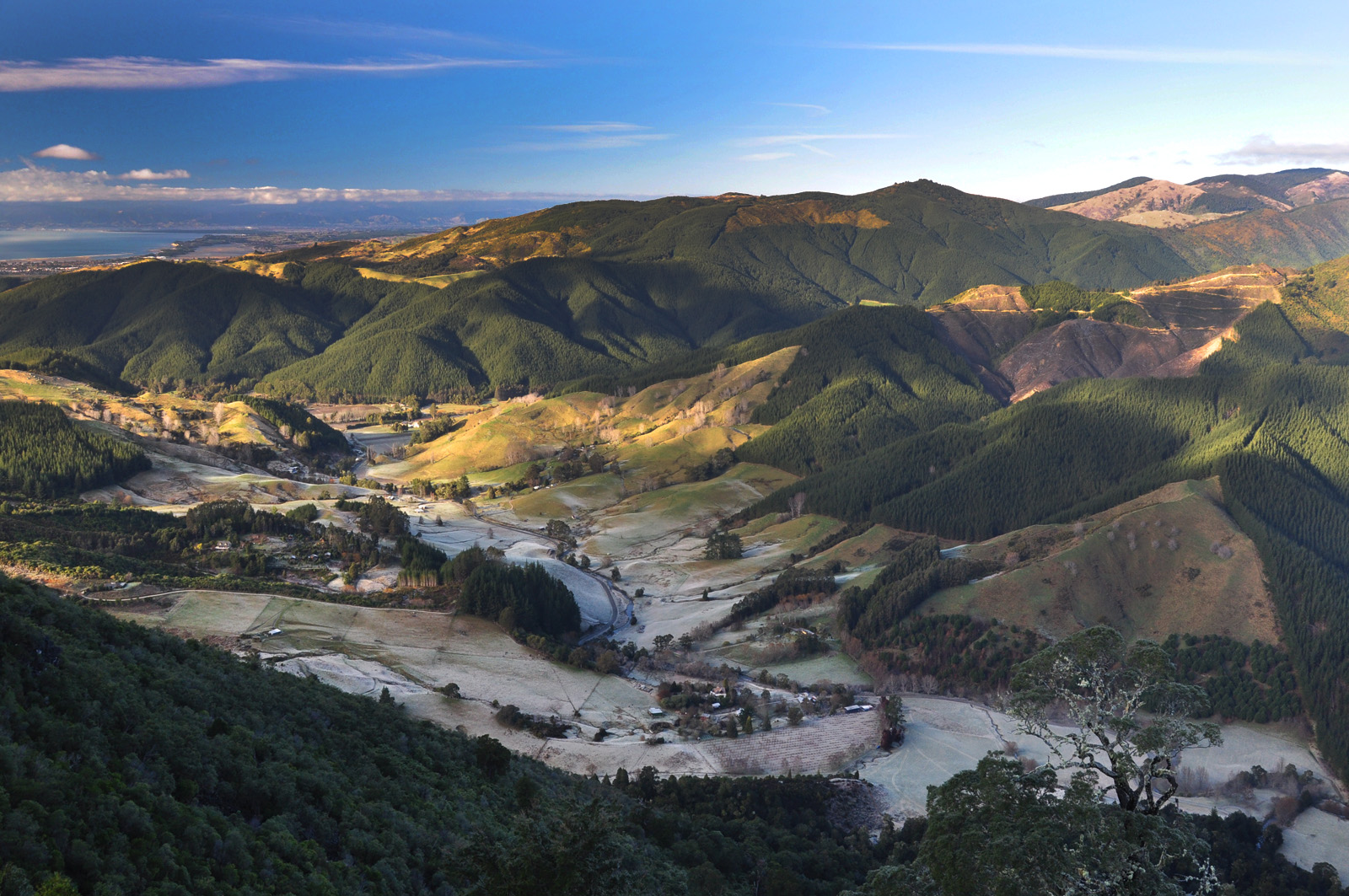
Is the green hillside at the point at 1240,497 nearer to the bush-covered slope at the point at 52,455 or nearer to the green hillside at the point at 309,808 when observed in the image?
the green hillside at the point at 309,808

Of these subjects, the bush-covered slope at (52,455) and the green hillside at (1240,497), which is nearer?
the green hillside at (1240,497)

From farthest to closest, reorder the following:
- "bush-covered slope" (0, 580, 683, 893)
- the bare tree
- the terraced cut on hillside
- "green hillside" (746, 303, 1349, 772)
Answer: the terraced cut on hillside, "green hillside" (746, 303, 1349, 772), the bare tree, "bush-covered slope" (0, 580, 683, 893)

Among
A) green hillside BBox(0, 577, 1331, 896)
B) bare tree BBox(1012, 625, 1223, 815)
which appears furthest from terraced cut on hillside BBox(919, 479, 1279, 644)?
bare tree BBox(1012, 625, 1223, 815)

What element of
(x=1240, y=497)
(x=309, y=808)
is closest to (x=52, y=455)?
(x=309, y=808)

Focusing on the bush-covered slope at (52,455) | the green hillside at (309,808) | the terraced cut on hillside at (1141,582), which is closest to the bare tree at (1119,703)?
the green hillside at (309,808)

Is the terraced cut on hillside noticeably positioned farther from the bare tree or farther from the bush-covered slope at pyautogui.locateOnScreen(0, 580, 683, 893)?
the bare tree
